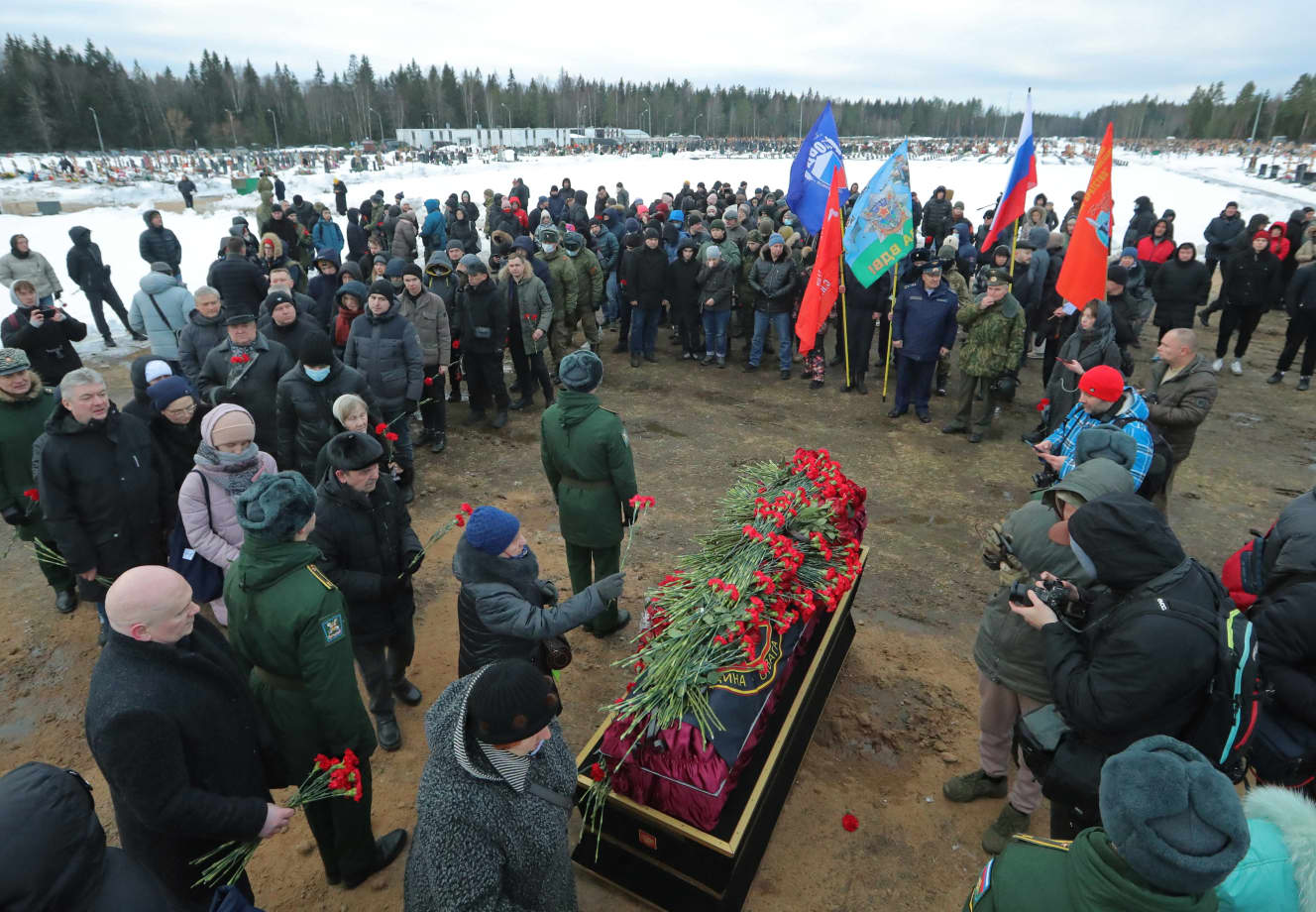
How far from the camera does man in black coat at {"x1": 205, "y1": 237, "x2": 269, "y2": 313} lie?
8.19m

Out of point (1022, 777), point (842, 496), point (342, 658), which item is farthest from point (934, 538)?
point (342, 658)

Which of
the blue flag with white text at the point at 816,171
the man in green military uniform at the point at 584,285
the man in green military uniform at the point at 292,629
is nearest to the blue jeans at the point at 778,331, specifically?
the blue flag with white text at the point at 816,171

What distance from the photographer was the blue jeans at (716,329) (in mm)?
10555

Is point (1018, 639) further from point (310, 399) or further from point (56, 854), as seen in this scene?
point (310, 399)

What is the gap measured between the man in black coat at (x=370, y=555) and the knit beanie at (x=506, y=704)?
190 centimetres

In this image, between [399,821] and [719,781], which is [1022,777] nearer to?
[719,781]

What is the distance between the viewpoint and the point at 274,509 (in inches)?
105

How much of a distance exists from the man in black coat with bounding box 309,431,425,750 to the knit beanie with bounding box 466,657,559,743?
1.90m

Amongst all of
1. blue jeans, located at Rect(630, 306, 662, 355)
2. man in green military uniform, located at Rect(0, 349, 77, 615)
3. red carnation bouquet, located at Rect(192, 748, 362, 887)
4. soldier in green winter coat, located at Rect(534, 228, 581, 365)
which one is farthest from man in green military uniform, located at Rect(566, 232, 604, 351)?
red carnation bouquet, located at Rect(192, 748, 362, 887)

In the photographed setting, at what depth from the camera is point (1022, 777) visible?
343 cm

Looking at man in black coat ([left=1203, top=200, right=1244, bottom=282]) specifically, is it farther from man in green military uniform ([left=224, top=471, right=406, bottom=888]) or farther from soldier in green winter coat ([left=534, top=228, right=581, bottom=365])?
man in green military uniform ([left=224, top=471, right=406, bottom=888])

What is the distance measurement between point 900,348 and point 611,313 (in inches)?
236

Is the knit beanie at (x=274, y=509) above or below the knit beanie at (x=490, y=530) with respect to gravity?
above

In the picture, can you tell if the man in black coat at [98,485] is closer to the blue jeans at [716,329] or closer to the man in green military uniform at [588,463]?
the man in green military uniform at [588,463]
